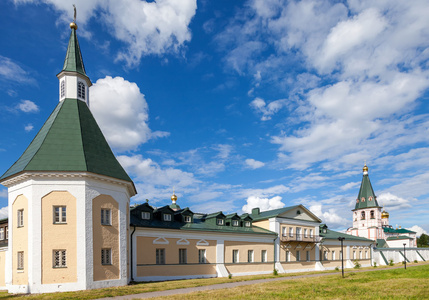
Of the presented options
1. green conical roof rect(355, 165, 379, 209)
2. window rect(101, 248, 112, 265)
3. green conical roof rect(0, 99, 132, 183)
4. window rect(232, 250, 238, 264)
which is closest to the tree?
green conical roof rect(355, 165, 379, 209)

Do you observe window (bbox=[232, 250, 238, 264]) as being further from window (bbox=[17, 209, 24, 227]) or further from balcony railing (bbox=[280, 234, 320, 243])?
window (bbox=[17, 209, 24, 227])

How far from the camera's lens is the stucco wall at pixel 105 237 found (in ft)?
69.8

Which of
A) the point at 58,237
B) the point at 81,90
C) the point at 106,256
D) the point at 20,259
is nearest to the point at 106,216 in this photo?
the point at 106,256

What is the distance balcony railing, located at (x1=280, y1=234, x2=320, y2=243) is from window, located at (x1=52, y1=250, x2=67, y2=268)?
78.2ft

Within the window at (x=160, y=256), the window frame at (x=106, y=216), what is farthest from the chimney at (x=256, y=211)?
the window frame at (x=106, y=216)

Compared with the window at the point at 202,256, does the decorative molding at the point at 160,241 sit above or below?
above

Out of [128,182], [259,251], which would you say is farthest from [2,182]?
[259,251]

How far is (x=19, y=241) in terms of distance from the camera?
2100cm

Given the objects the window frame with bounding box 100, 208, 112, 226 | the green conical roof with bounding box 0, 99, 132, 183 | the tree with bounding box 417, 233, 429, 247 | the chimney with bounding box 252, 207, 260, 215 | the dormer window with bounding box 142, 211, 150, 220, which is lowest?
the tree with bounding box 417, 233, 429, 247

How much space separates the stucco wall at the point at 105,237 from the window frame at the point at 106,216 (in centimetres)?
14

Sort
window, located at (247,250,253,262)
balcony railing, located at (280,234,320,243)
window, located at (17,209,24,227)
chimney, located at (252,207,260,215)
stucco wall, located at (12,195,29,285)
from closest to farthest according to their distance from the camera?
stucco wall, located at (12,195,29,285)
window, located at (17,209,24,227)
window, located at (247,250,253,262)
balcony railing, located at (280,234,320,243)
chimney, located at (252,207,260,215)

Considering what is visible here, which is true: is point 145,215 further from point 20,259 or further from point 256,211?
point 256,211

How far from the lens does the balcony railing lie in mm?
37875

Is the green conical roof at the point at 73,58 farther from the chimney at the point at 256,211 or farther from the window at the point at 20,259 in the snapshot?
the chimney at the point at 256,211
